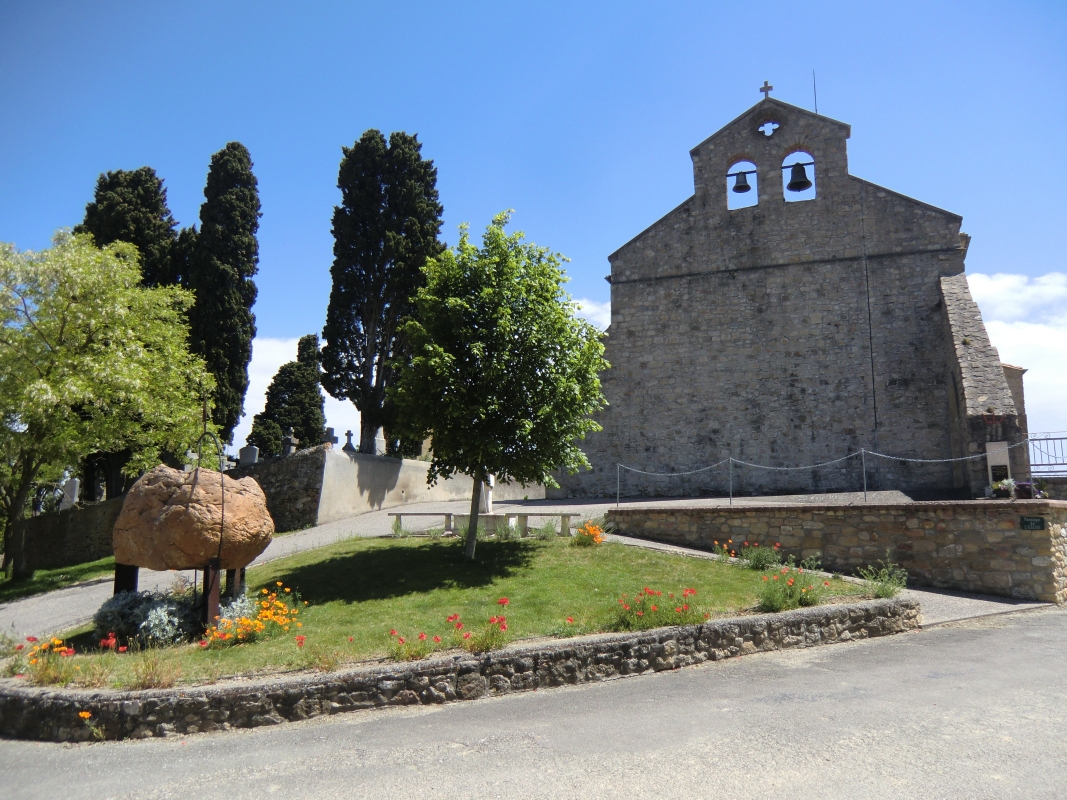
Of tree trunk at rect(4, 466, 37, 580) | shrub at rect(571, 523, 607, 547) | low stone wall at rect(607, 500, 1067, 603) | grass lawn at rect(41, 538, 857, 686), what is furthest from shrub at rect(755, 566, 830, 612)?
tree trunk at rect(4, 466, 37, 580)

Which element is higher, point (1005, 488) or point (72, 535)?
point (1005, 488)

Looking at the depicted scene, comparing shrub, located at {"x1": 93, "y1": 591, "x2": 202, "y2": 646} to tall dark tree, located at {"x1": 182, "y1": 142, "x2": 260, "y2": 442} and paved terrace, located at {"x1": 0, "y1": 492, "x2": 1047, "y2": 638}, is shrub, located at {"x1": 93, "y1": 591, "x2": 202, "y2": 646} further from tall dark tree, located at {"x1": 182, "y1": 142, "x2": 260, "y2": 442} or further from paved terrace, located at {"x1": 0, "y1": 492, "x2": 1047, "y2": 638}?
tall dark tree, located at {"x1": 182, "y1": 142, "x2": 260, "y2": 442}

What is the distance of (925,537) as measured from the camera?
38.5 feet

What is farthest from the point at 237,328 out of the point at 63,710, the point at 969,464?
the point at 969,464

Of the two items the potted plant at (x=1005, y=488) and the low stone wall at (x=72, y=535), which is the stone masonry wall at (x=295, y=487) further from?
the potted plant at (x=1005, y=488)

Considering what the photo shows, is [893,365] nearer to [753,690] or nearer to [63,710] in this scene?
[753,690]

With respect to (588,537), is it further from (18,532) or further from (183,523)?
(18,532)

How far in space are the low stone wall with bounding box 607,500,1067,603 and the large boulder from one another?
8258 millimetres

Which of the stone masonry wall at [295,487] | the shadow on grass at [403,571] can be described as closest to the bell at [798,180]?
the shadow on grass at [403,571]

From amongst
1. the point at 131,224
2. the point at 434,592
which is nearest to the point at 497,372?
the point at 434,592

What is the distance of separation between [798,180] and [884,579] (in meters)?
12.9

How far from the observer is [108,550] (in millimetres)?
20250

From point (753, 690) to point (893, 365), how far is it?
1478cm

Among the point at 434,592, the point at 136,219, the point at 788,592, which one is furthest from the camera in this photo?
the point at 136,219
